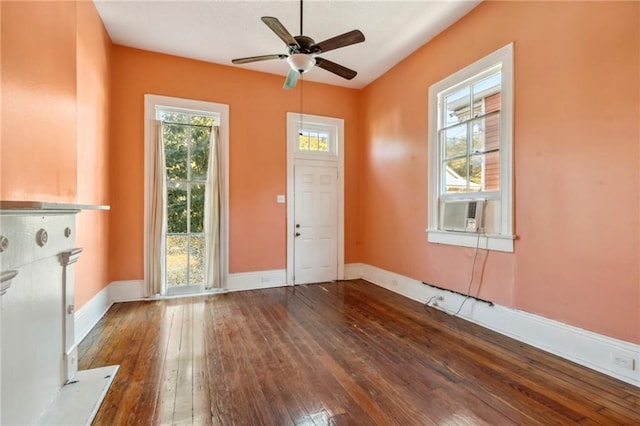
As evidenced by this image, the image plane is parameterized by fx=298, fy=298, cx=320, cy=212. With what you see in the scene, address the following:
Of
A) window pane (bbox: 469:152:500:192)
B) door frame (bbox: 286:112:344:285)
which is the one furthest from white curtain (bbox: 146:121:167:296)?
window pane (bbox: 469:152:500:192)

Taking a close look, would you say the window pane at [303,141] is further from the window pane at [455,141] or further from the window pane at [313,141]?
the window pane at [455,141]

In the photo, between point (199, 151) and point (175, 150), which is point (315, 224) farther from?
point (175, 150)

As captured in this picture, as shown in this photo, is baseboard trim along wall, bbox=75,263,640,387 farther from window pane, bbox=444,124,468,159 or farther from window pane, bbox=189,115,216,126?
window pane, bbox=189,115,216,126

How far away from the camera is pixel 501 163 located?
3.03m

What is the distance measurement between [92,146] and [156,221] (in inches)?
48.8

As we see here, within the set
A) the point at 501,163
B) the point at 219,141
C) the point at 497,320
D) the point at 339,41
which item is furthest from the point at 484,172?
the point at 219,141

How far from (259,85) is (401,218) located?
10.1 feet

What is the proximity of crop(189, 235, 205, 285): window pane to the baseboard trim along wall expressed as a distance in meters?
0.44

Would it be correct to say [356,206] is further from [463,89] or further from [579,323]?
[579,323]

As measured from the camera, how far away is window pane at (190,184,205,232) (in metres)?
4.45

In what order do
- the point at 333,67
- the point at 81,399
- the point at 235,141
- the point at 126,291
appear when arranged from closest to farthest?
the point at 81,399 → the point at 333,67 → the point at 126,291 → the point at 235,141

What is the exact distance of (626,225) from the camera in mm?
2143

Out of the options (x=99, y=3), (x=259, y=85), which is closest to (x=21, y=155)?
(x=99, y=3)

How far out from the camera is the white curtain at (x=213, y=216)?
438 centimetres
